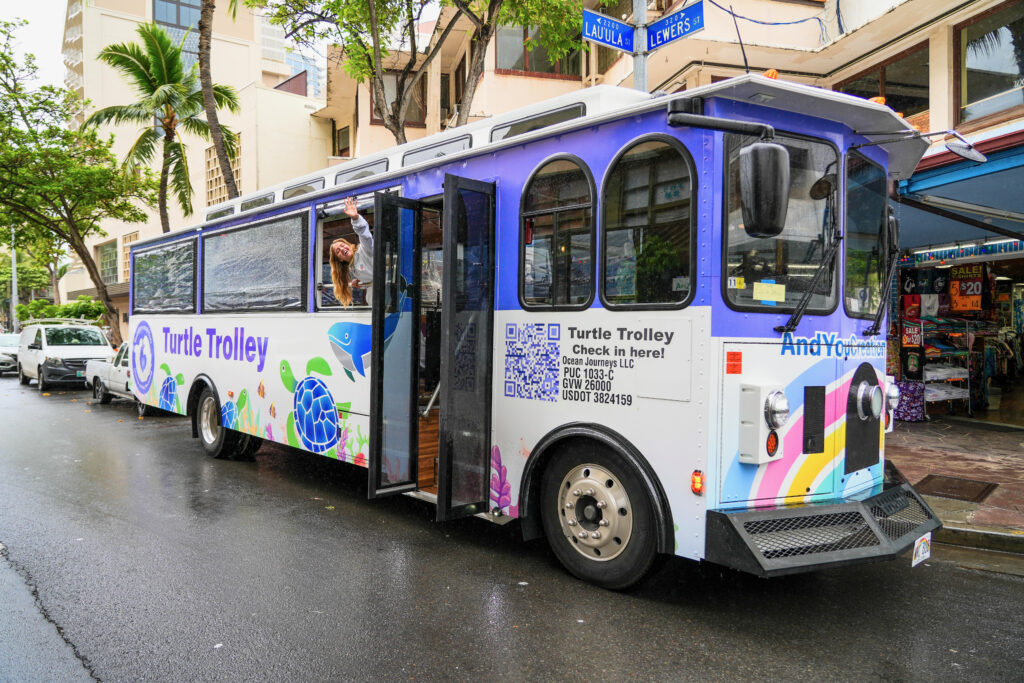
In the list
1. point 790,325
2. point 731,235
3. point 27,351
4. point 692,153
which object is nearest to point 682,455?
point 790,325

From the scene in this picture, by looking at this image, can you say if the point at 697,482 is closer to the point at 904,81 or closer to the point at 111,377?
the point at 904,81

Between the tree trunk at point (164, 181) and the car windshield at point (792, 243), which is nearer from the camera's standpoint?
the car windshield at point (792, 243)

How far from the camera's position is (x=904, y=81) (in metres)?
11.8

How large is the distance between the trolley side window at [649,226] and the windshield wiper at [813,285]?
2.12ft

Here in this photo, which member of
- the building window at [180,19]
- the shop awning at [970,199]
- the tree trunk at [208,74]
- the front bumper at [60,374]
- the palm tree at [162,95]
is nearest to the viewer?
the shop awning at [970,199]

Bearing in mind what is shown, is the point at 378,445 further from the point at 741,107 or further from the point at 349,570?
the point at 741,107

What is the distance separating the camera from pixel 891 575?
4938 millimetres

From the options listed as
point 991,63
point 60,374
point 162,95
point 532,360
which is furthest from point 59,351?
point 991,63

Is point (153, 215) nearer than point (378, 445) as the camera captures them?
No

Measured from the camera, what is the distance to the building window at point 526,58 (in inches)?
643

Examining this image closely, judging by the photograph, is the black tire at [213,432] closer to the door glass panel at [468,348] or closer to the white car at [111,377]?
the door glass panel at [468,348]

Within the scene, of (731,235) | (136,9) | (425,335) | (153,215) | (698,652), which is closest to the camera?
(698,652)

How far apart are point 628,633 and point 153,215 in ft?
123

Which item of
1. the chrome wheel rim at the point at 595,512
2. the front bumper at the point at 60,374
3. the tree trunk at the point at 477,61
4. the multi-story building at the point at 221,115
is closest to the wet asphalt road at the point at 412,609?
the chrome wheel rim at the point at 595,512
